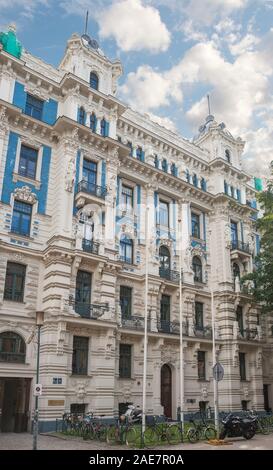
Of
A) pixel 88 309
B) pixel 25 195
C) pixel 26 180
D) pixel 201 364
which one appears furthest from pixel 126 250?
pixel 201 364

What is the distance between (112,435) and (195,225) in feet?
82.4

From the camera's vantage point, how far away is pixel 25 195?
2930 centimetres

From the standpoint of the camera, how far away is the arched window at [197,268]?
39.2m

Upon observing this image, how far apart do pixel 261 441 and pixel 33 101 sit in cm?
2720

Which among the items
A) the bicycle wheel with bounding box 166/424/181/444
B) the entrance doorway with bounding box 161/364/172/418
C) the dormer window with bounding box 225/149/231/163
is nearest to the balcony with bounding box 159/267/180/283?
the entrance doorway with bounding box 161/364/172/418

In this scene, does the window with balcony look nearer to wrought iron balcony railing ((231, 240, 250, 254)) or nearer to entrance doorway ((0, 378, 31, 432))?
wrought iron balcony railing ((231, 240, 250, 254))

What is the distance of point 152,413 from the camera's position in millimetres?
30891

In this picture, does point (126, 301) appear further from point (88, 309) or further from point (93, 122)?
point (93, 122)

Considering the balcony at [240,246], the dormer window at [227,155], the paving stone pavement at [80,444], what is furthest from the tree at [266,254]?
the paving stone pavement at [80,444]

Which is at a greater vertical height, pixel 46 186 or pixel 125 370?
pixel 46 186

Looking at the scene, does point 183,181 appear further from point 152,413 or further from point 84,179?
point 152,413

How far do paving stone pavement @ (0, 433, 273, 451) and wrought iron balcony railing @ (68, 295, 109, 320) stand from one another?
27.0ft

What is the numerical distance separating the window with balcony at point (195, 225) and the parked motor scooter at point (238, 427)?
68.4 ft
